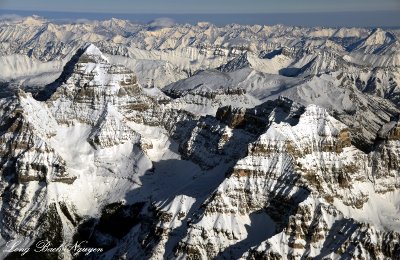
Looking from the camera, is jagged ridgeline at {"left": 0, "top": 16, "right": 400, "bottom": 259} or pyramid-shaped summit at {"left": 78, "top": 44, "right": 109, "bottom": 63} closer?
jagged ridgeline at {"left": 0, "top": 16, "right": 400, "bottom": 259}

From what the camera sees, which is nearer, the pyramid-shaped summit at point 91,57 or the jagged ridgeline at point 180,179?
the jagged ridgeline at point 180,179

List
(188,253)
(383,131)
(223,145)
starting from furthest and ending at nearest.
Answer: (223,145)
(383,131)
(188,253)

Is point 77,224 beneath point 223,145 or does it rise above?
beneath

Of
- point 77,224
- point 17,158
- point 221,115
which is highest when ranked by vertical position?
point 221,115

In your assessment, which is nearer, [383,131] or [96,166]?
[383,131]

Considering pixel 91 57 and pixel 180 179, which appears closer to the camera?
pixel 180 179

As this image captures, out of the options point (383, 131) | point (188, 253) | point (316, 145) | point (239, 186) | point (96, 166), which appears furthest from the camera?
point (96, 166)

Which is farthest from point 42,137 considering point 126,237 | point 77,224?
point 126,237

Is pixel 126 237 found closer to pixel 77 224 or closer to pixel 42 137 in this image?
pixel 77 224

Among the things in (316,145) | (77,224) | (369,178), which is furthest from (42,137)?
(369,178)

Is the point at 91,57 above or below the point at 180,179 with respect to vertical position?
above
